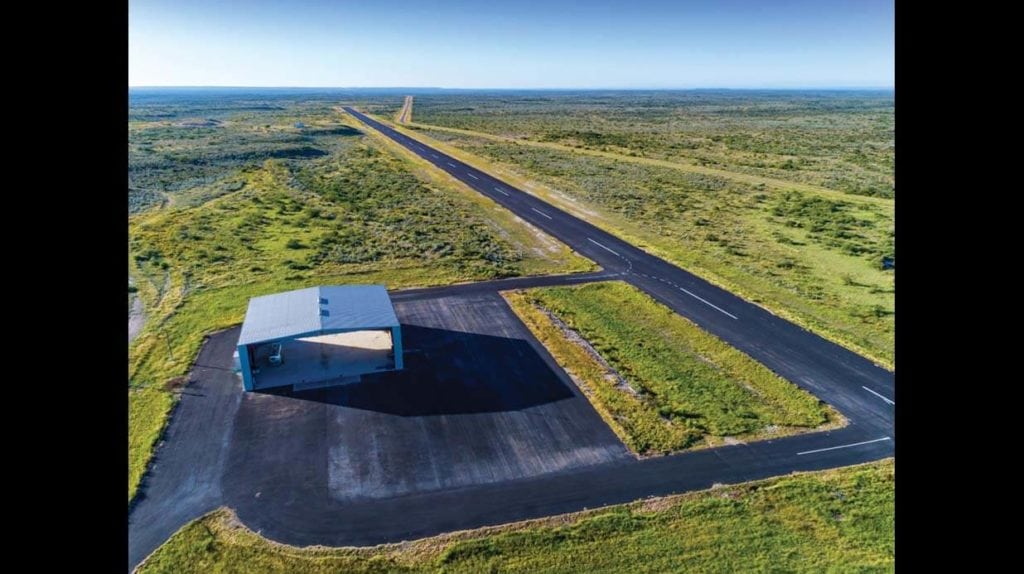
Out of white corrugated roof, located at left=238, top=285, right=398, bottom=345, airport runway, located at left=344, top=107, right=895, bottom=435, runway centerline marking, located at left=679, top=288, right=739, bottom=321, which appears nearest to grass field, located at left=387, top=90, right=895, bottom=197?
airport runway, located at left=344, top=107, right=895, bottom=435

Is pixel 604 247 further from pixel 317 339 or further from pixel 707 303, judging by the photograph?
pixel 317 339

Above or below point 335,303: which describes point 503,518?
below

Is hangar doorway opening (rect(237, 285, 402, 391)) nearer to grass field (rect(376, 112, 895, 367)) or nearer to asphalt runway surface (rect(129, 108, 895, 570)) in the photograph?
asphalt runway surface (rect(129, 108, 895, 570))

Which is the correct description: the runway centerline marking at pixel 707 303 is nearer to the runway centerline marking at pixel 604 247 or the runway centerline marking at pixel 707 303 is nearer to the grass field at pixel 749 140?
the runway centerline marking at pixel 604 247

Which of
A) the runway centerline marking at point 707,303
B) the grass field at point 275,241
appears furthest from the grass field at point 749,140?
the grass field at point 275,241

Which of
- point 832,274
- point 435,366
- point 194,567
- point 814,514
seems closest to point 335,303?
point 435,366
